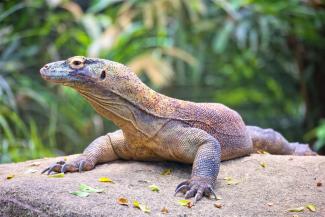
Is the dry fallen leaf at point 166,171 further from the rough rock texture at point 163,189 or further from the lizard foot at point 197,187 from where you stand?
the lizard foot at point 197,187

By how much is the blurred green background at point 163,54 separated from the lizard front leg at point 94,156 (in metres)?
2.56

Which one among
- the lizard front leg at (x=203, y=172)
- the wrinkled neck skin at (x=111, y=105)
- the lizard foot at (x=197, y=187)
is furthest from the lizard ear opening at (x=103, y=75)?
the lizard foot at (x=197, y=187)

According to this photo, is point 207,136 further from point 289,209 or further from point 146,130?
point 289,209

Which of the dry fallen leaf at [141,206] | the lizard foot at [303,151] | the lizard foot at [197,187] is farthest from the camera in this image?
the lizard foot at [303,151]

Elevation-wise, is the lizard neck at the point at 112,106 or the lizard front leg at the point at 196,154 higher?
the lizard neck at the point at 112,106

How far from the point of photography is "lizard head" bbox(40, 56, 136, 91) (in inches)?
162

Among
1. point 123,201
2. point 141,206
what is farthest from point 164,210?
point 123,201

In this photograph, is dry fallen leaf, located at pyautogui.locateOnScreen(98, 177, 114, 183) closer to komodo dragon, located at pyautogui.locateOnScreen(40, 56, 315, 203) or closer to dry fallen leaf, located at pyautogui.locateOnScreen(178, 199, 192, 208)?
komodo dragon, located at pyautogui.locateOnScreen(40, 56, 315, 203)

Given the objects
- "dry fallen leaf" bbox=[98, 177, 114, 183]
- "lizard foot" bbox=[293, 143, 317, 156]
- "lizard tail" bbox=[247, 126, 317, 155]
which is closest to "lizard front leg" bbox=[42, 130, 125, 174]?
"dry fallen leaf" bbox=[98, 177, 114, 183]

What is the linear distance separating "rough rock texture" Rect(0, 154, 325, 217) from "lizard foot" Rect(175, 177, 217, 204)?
59mm

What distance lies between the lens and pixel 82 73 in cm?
413

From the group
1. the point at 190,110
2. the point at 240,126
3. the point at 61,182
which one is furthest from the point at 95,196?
the point at 240,126

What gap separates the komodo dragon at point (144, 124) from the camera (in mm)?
4121

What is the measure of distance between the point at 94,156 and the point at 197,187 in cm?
101
